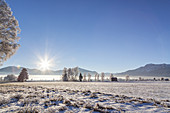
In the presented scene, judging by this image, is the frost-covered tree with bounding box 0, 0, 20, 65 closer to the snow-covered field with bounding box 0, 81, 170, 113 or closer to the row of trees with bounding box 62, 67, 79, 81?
the snow-covered field with bounding box 0, 81, 170, 113

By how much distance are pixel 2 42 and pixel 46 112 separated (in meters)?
13.3

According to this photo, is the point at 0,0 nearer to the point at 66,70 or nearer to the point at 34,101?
the point at 34,101

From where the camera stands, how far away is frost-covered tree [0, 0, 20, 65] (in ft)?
46.3

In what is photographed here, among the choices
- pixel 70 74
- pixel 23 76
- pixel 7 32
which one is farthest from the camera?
pixel 70 74

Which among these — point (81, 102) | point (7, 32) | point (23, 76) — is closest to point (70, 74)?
point (23, 76)

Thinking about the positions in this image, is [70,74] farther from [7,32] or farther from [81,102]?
[81,102]

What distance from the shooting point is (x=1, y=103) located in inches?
289

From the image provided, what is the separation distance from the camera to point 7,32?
47.9 ft

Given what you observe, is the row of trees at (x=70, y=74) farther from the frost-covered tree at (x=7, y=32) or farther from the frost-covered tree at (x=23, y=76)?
the frost-covered tree at (x=7, y=32)

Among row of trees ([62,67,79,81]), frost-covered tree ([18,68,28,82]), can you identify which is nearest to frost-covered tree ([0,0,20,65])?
frost-covered tree ([18,68,28,82])

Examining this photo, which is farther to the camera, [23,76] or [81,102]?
[23,76]

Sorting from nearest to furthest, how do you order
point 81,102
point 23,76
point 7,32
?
point 81,102 < point 7,32 < point 23,76

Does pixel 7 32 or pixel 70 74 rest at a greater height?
pixel 7 32

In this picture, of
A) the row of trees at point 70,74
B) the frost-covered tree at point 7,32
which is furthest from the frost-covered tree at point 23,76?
the frost-covered tree at point 7,32
